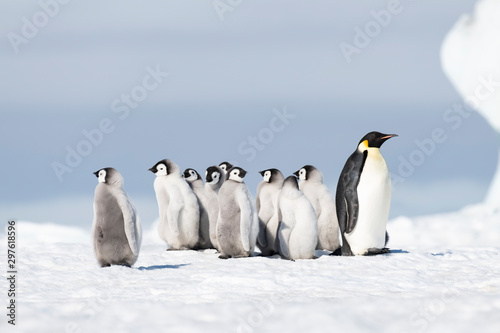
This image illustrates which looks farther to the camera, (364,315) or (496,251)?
(496,251)

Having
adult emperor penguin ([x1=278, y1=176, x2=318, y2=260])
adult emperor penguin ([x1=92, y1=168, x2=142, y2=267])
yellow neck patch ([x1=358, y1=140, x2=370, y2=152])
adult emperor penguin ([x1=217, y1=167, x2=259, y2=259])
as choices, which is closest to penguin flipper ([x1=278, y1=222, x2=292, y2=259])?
adult emperor penguin ([x1=278, y1=176, x2=318, y2=260])

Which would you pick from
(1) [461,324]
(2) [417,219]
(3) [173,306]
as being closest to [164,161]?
(3) [173,306]

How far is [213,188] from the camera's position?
31.4 feet

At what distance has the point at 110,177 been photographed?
775cm

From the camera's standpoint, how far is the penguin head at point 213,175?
9.55m

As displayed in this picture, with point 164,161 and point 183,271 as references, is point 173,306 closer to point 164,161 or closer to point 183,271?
point 183,271

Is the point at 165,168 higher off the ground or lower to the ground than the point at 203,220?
higher

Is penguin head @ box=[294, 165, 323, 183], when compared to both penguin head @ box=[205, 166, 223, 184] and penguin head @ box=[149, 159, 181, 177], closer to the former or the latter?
penguin head @ box=[205, 166, 223, 184]

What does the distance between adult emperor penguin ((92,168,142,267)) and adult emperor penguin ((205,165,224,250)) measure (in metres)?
1.53

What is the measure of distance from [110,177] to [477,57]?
43.9 feet

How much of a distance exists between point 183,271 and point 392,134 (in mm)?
3102

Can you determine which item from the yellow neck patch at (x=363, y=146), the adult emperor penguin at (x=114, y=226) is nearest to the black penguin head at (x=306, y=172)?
the yellow neck patch at (x=363, y=146)

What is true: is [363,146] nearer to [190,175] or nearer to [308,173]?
[308,173]

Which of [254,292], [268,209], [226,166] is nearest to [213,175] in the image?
[226,166]
